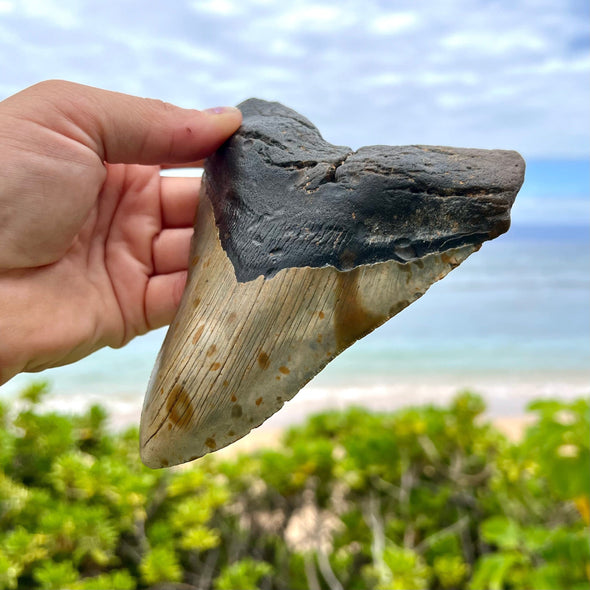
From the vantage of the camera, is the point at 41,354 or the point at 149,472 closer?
the point at 41,354

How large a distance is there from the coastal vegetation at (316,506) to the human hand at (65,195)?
2.59 ft

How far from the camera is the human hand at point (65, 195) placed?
1544 millimetres

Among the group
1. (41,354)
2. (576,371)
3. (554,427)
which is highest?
(41,354)

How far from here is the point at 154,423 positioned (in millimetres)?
1403

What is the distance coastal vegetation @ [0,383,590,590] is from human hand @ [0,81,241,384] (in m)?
0.79

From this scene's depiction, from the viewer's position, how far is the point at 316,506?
2.92m

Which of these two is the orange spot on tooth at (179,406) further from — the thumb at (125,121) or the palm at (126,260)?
the thumb at (125,121)

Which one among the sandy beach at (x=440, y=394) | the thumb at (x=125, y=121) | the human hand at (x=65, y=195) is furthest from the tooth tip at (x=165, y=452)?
the sandy beach at (x=440, y=394)

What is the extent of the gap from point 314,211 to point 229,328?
318 millimetres

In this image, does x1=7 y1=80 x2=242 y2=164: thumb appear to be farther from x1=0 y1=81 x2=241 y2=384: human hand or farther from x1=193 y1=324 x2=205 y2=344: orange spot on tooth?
x1=193 y1=324 x2=205 y2=344: orange spot on tooth

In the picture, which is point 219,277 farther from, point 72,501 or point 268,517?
point 268,517

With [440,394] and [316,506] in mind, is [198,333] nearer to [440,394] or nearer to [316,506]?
[316,506]

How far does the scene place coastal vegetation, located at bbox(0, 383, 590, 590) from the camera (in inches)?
85.1

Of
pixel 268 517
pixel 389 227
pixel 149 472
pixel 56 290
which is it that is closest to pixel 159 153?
pixel 56 290
